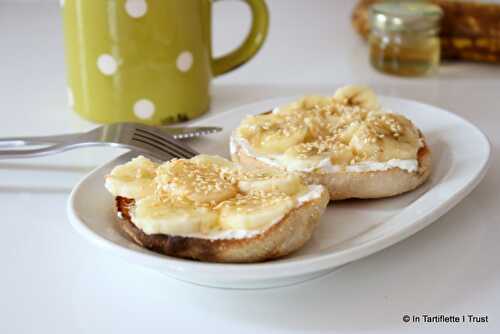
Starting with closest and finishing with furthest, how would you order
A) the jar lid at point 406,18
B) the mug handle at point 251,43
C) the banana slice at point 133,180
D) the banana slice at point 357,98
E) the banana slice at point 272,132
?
the banana slice at point 133,180, the banana slice at point 272,132, the banana slice at point 357,98, the mug handle at point 251,43, the jar lid at point 406,18

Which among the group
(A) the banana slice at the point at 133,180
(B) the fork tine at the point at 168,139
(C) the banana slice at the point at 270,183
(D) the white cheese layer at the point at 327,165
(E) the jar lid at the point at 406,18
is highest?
(E) the jar lid at the point at 406,18

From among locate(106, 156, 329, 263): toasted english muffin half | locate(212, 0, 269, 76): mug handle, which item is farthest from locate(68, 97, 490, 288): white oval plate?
locate(212, 0, 269, 76): mug handle

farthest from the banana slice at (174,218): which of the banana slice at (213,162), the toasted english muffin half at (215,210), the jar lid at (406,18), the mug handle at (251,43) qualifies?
the jar lid at (406,18)

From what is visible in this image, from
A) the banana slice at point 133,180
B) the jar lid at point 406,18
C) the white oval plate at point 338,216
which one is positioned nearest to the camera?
the white oval plate at point 338,216

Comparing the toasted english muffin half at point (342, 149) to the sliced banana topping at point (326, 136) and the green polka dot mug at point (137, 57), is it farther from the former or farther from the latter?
the green polka dot mug at point (137, 57)

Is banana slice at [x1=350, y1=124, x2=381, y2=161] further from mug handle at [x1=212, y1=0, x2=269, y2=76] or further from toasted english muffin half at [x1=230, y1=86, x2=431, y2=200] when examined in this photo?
mug handle at [x1=212, y1=0, x2=269, y2=76]

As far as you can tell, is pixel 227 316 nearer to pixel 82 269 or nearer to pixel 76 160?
pixel 82 269
